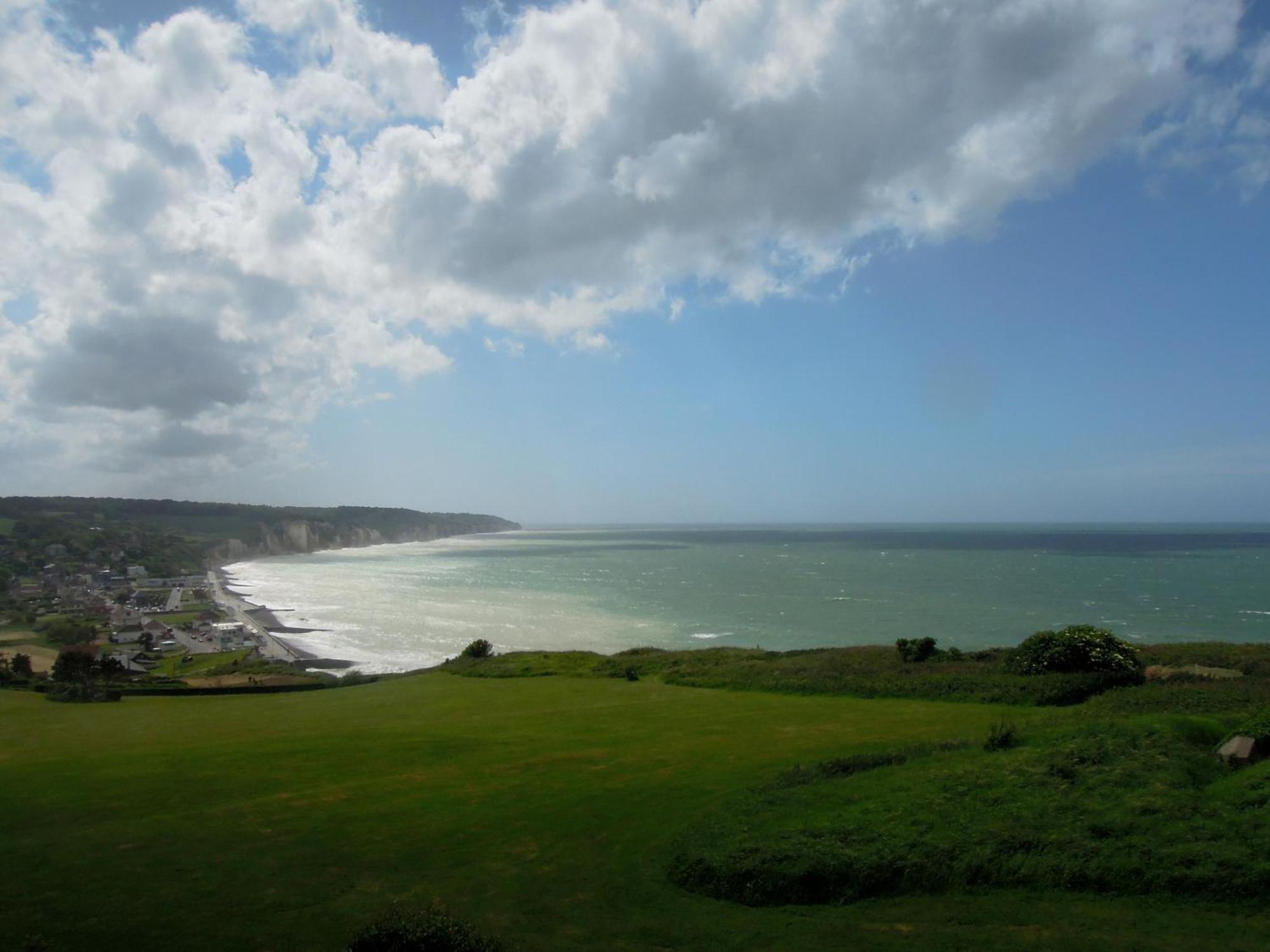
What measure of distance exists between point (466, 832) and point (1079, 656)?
2003cm

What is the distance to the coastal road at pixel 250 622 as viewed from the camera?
54594 millimetres

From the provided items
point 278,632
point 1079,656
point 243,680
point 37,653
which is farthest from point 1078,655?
point 37,653

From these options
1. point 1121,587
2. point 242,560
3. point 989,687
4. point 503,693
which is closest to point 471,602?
point 503,693

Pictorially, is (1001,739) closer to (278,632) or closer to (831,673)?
(831,673)

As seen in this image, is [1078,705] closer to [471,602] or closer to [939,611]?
[939,611]

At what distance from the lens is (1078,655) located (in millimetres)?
23016

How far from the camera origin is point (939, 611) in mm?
63562

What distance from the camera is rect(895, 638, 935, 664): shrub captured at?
28.9 metres

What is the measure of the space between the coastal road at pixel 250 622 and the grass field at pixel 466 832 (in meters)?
32.7

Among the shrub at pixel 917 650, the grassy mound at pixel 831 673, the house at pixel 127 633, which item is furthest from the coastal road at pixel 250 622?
the shrub at pixel 917 650

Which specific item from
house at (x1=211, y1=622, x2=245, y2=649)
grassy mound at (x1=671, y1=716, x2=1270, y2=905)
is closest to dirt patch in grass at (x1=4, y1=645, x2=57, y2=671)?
house at (x1=211, y1=622, x2=245, y2=649)

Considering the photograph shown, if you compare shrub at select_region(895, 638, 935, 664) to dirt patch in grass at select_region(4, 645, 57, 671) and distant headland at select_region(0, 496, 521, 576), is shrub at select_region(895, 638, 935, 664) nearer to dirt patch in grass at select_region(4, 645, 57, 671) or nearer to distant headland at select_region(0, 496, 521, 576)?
dirt patch in grass at select_region(4, 645, 57, 671)

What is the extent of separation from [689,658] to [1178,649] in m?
19.6

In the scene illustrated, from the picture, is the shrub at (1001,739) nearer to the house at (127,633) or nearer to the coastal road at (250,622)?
the coastal road at (250,622)
